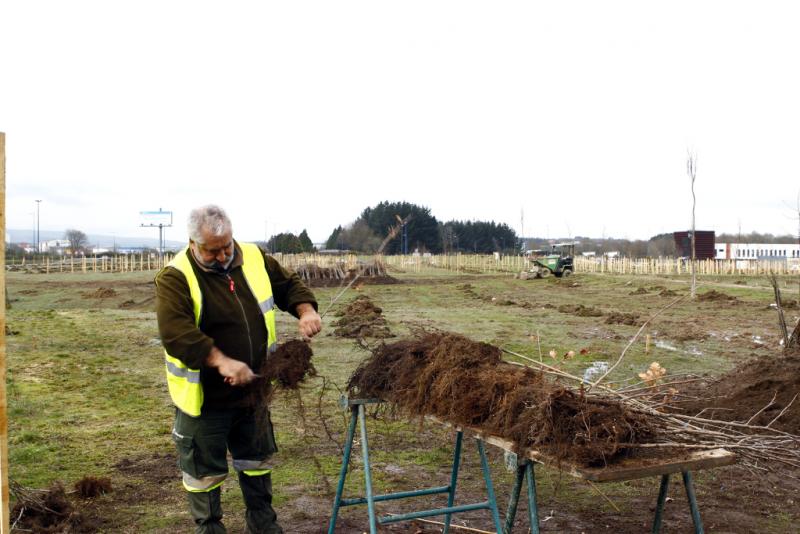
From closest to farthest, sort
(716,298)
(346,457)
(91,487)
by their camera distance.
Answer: (346,457) → (91,487) → (716,298)

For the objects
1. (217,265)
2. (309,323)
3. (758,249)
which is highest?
(758,249)

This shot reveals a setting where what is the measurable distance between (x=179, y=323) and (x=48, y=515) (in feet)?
7.33

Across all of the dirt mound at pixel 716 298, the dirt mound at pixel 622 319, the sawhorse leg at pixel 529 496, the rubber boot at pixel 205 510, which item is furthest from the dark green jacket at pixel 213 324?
the dirt mound at pixel 716 298

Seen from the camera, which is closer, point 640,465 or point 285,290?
point 640,465

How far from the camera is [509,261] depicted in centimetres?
6556

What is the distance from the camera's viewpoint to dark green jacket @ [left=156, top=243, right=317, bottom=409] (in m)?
3.67

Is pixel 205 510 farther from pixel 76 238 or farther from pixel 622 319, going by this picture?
pixel 76 238

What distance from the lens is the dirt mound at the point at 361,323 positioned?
14.9 meters

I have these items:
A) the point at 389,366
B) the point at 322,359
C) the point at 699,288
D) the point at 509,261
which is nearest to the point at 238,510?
the point at 389,366

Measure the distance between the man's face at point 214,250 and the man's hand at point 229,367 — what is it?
0.47 metres

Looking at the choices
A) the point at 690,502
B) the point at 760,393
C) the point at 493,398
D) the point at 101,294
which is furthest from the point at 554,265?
the point at 493,398

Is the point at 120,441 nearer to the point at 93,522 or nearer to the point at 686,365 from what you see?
the point at 93,522

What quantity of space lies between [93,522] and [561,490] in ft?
11.4

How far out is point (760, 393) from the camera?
752 centimetres
